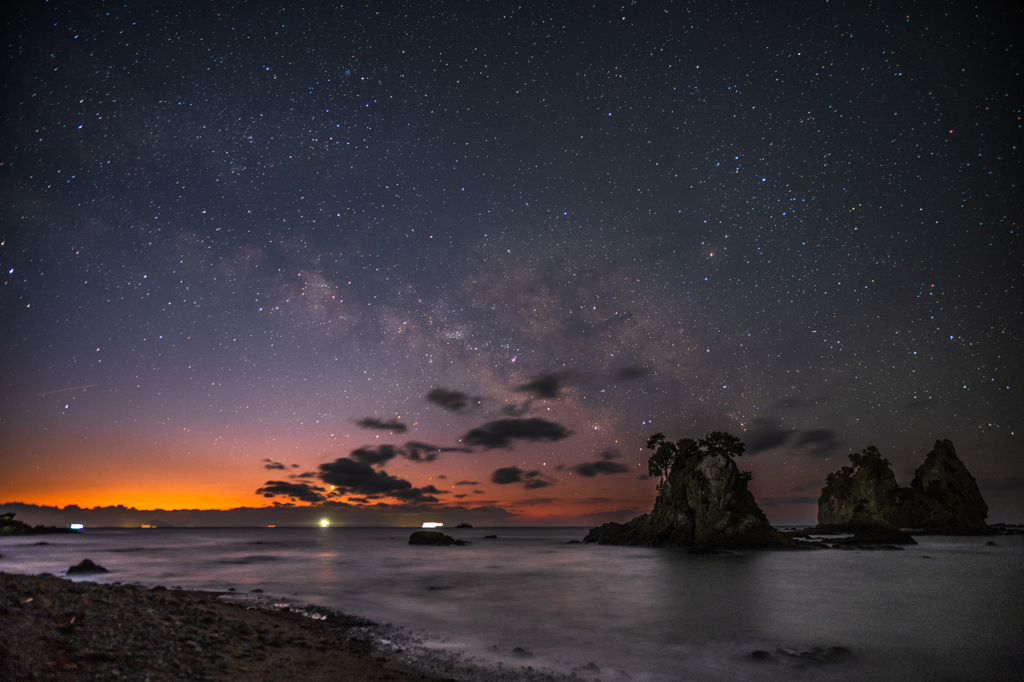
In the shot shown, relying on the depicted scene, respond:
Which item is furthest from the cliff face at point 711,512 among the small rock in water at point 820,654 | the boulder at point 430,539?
the small rock in water at point 820,654

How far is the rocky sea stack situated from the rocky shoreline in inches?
2438

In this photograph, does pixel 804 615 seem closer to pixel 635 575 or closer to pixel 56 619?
pixel 635 575

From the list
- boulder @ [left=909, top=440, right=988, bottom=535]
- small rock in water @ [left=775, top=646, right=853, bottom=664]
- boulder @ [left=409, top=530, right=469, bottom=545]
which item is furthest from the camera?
boulder @ [left=909, top=440, right=988, bottom=535]

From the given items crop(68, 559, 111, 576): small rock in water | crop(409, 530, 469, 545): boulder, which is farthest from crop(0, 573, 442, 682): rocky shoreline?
crop(409, 530, 469, 545): boulder

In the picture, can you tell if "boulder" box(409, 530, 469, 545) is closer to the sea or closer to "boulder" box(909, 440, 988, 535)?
the sea

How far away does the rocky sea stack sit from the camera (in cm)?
6800

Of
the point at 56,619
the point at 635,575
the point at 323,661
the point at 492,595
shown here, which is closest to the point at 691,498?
the point at 635,575

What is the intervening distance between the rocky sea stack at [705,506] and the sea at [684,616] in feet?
47.8

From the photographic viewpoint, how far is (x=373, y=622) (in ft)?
71.5

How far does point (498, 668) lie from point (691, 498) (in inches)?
2549

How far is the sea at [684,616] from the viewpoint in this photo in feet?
55.0

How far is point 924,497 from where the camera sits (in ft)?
380

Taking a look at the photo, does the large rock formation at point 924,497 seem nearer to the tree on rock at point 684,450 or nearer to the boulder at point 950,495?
the boulder at point 950,495

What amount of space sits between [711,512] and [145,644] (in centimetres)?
7070
